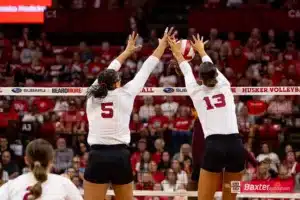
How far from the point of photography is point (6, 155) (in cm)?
1167

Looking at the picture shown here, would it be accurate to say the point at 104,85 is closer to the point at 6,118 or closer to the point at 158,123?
the point at 158,123

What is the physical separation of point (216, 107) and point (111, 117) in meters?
1.05

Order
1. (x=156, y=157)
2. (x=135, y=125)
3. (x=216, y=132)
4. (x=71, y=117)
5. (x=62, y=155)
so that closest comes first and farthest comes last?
(x=216, y=132), (x=62, y=155), (x=156, y=157), (x=71, y=117), (x=135, y=125)

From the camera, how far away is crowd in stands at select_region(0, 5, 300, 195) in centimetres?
1146

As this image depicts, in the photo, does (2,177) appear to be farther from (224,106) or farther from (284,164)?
(224,106)

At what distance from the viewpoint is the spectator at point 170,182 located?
10930 mm

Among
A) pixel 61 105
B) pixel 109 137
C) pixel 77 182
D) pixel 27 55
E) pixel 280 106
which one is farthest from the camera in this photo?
pixel 27 55

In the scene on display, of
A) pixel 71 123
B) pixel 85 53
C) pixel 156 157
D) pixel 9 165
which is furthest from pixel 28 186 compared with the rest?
pixel 85 53

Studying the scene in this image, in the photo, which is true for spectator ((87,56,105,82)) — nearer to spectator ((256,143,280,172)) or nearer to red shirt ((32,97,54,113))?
red shirt ((32,97,54,113))

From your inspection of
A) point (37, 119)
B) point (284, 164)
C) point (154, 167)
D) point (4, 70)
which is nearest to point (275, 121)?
point (284, 164)

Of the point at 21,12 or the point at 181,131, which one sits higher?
the point at 21,12

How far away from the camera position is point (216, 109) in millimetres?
6746

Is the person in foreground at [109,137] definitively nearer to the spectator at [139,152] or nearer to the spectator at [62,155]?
the spectator at [62,155]

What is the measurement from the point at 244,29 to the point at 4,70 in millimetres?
6245
